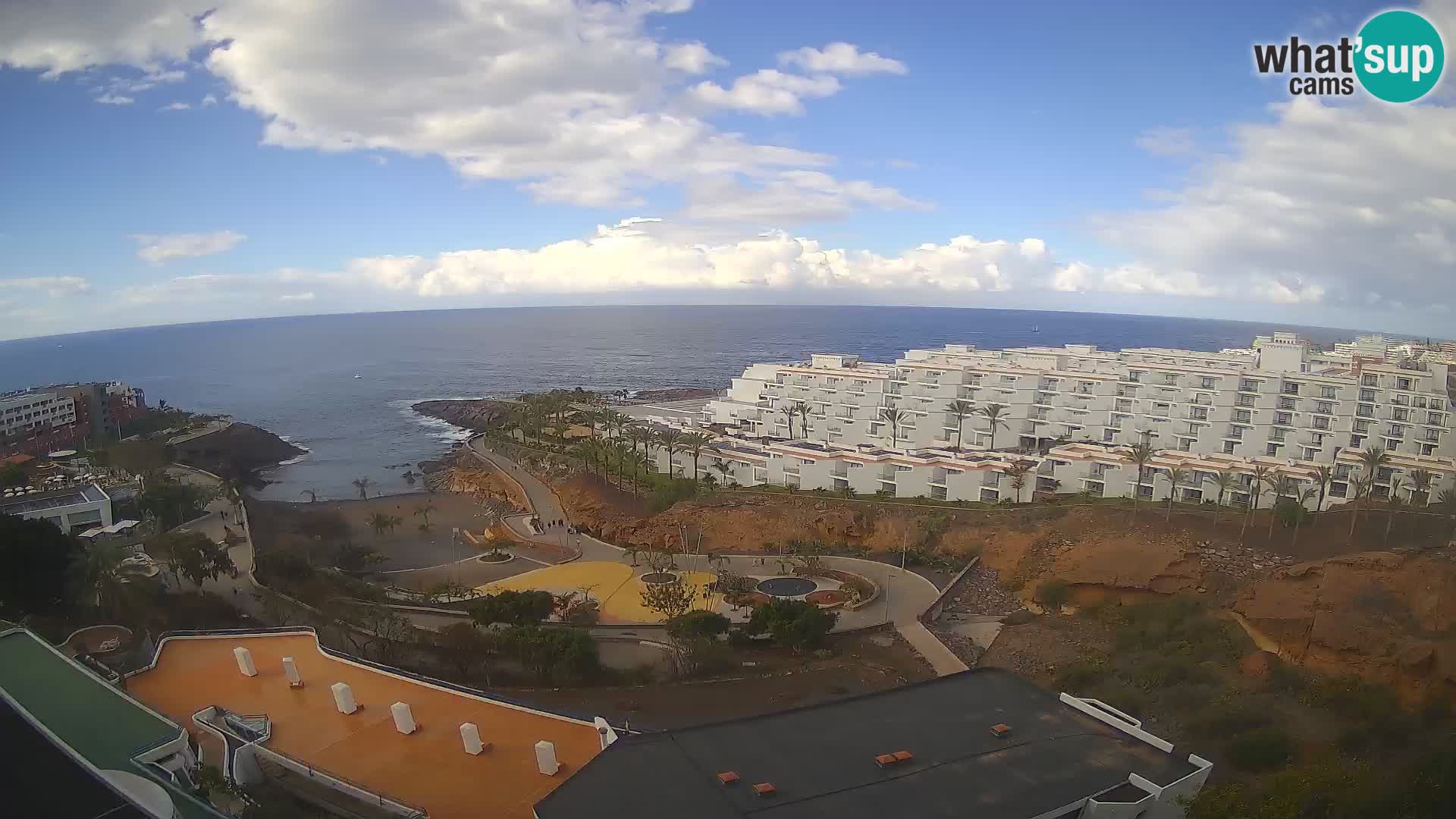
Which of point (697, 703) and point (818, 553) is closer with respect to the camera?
point (697, 703)

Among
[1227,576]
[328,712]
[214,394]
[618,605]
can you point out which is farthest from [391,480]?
[214,394]

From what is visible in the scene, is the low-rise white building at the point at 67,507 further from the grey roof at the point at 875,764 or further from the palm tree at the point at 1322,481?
the palm tree at the point at 1322,481

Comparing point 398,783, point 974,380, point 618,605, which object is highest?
point 974,380

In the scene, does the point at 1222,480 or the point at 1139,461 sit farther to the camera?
the point at 1139,461

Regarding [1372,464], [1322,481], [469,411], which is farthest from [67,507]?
[1372,464]

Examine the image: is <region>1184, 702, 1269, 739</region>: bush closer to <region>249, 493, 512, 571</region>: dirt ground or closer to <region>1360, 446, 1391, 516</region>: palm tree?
<region>1360, 446, 1391, 516</region>: palm tree

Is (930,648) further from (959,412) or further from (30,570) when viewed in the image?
(30,570)

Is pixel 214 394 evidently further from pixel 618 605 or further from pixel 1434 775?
pixel 1434 775
